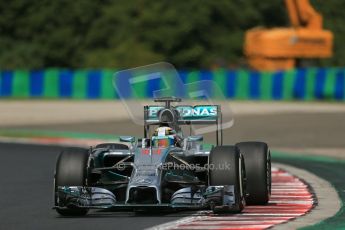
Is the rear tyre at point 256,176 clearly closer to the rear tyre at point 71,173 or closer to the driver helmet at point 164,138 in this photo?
the driver helmet at point 164,138

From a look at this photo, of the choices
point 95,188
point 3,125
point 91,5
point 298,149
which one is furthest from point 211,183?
point 91,5

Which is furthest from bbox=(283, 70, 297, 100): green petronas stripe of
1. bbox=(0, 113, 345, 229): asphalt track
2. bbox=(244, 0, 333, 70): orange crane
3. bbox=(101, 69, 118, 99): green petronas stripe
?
bbox=(0, 113, 345, 229): asphalt track

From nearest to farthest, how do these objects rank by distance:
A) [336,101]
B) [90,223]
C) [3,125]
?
[90,223] < [3,125] < [336,101]

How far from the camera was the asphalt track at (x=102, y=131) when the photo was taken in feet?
36.5

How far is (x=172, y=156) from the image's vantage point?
39.5 ft

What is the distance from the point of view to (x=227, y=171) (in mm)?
11422

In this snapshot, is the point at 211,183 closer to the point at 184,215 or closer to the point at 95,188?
the point at 184,215

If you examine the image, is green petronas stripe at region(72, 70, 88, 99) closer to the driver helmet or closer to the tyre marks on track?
the tyre marks on track

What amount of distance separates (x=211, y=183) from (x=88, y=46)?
63541 millimetres

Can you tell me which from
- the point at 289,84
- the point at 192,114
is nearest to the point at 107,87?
the point at 289,84

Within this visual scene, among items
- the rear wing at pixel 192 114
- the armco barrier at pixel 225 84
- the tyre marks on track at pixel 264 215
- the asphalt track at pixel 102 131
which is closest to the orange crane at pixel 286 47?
the armco barrier at pixel 225 84

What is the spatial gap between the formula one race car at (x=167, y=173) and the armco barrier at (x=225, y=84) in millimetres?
39077

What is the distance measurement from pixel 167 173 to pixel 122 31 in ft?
201

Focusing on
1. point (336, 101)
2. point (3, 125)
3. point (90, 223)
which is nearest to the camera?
point (90, 223)
